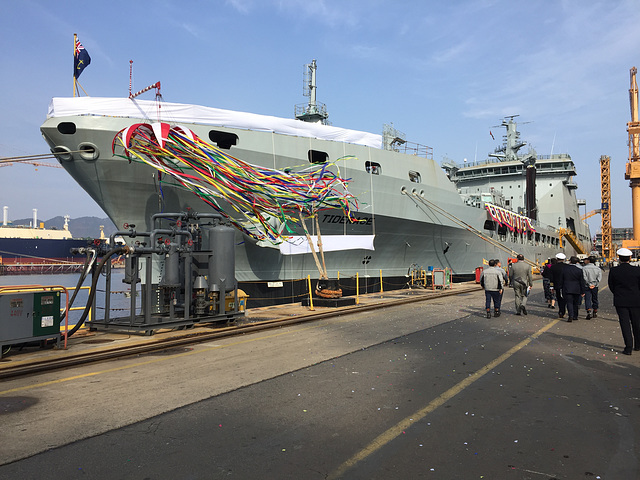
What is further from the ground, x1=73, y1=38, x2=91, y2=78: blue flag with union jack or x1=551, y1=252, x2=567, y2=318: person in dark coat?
x1=73, y1=38, x2=91, y2=78: blue flag with union jack

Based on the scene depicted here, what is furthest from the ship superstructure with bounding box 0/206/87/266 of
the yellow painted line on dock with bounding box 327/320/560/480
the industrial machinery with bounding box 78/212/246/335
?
the yellow painted line on dock with bounding box 327/320/560/480

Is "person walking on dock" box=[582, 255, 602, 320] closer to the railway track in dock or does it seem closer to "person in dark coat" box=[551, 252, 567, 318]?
"person in dark coat" box=[551, 252, 567, 318]

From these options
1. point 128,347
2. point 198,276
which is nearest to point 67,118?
point 198,276

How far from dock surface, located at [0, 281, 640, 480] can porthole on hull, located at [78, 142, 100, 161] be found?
816 cm

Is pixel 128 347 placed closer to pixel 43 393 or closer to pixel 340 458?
pixel 43 393

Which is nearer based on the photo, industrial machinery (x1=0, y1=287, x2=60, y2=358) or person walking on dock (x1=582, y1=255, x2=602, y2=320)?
industrial machinery (x1=0, y1=287, x2=60, y2=358)

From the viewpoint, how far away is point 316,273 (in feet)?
60.1

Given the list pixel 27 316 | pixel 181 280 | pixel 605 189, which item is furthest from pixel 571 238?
pixel 27 316

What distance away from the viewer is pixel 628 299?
7.13m

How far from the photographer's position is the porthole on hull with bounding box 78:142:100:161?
13805 millimetres

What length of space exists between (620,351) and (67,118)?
15.4m

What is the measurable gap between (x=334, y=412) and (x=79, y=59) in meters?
14.5

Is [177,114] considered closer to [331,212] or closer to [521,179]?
[331,212]

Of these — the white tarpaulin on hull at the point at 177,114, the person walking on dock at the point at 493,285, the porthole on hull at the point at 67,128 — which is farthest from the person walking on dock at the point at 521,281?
the porthole on hull at the point at 67,128
